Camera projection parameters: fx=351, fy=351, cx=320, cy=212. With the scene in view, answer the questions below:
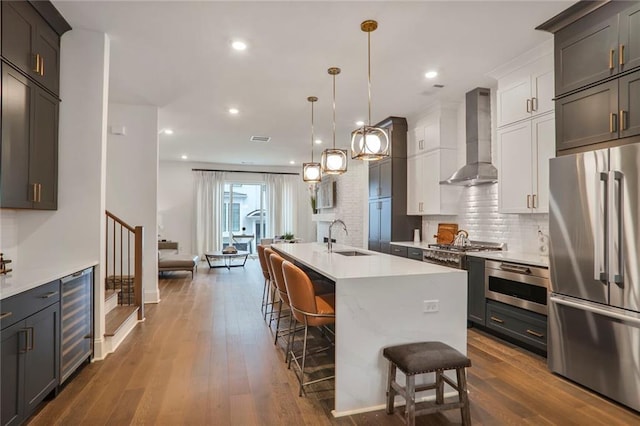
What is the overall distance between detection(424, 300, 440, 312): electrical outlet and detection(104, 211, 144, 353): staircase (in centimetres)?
289

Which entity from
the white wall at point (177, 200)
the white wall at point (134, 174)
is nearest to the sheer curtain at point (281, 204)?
the white wall at point (177, 200)

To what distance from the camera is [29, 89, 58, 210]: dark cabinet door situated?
2797 millimetres

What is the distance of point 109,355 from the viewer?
129 inches

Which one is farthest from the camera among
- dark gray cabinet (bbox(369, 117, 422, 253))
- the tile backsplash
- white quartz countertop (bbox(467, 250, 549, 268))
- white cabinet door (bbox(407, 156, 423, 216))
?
dark gray cabinet (bbox(369, 117, 422, 253))

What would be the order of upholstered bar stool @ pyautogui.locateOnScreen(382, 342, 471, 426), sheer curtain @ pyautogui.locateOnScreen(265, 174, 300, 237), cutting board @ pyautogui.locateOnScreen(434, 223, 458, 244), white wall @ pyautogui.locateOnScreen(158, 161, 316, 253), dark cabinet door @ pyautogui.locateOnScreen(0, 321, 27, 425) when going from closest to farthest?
dark cabinet door @ pyautogui.locateOnScreen(0, 321, 27, 425) → upholstered bar stool @ pyautogui.locateOnScreen(382, 342, 471, 426) → cutting board @ pyautogui.locateOnScreen(434, 223, 458, 244) → white wall @ pyautogui.locateOnScreen(158, 161, 316, 253) → sheer curtain @ pyautogui.locateOnScreen(265, 174, 300, 237)

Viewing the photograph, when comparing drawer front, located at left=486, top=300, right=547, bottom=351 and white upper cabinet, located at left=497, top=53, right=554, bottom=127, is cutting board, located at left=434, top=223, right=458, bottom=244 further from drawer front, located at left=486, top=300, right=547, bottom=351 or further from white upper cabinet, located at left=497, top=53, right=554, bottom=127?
white upper cabinet, located at left=497, top=53, right=554, bottom=127

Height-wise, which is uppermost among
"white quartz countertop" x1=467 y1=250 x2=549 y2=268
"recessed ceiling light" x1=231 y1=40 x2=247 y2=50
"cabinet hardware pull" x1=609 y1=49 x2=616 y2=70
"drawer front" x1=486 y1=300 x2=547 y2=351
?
"recessed ceiling light" x1=231 y1=40 x2=247 y2=50

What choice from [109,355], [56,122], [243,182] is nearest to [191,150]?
[243,182]

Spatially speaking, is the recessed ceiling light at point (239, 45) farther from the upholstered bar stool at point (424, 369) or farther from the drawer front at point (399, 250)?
the drawer front at point (399, 250)

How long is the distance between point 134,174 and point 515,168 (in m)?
5.05

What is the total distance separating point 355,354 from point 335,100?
3724mm

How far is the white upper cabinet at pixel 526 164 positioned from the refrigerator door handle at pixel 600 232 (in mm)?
1029

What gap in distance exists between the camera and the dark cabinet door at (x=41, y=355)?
212cm

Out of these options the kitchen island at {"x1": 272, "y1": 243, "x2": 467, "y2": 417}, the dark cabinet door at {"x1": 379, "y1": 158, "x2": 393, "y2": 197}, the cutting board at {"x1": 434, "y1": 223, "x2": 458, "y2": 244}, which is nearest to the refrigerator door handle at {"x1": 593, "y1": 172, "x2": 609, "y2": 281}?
the kitchen island at {"x1": 272, "y1": 243, "x2": 467, "y2": 417}
